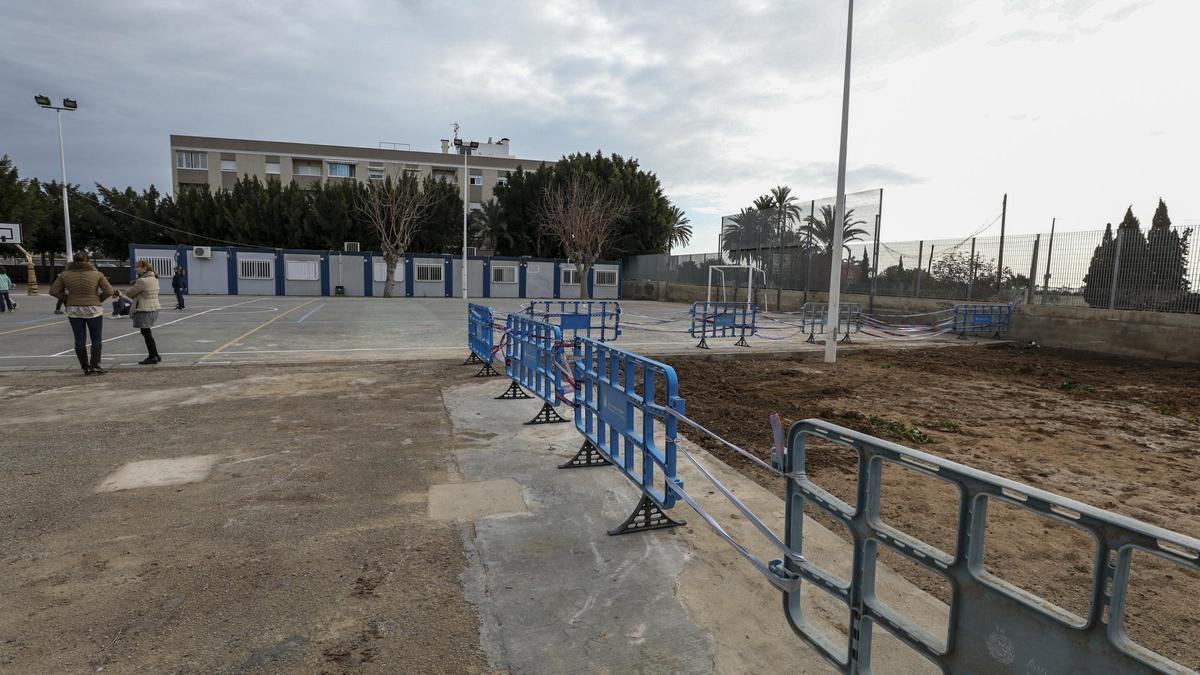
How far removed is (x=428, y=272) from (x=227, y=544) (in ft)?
130

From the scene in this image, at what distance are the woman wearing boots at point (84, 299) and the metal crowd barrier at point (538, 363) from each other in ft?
21.1

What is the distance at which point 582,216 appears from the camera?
43.5 metres

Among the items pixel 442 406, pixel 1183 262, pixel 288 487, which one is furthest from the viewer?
pixel 1183 262

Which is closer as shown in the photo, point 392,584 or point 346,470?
point 392,584

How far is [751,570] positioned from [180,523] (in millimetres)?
3823

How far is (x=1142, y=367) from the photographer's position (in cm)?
1414

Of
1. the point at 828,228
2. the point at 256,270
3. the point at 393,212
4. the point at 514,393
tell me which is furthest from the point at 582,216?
the point at 514,393

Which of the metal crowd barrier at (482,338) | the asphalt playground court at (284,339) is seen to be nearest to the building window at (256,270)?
the asphalt playground court at (284,339)

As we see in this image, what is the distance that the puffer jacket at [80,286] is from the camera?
30.5 feet

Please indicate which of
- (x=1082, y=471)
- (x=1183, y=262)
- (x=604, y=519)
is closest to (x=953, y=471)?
(x=604, y=519)

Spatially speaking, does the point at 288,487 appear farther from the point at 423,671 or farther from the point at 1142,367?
the point at 1142,367

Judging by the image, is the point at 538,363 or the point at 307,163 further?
the point at 307,163

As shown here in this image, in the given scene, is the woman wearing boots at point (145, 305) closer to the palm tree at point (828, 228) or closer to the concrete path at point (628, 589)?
the concrete path at point (628, 589)

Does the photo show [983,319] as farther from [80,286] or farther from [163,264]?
[163,264]
